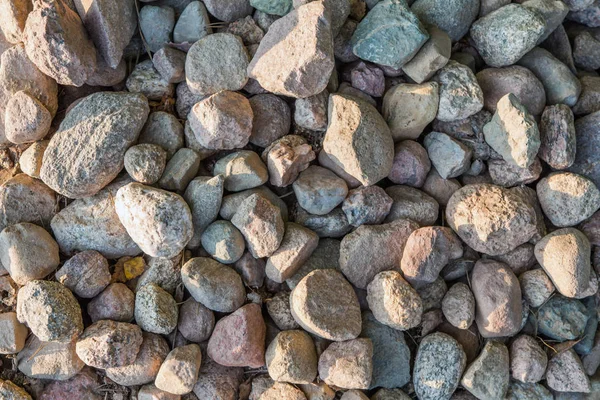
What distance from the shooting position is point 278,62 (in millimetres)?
1701

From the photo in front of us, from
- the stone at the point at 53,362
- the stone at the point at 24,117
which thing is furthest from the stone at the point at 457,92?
the stone at the point at 53,362

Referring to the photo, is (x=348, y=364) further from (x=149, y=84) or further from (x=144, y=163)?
(x=149, y=84)

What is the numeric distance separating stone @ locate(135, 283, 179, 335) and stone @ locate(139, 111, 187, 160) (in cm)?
45

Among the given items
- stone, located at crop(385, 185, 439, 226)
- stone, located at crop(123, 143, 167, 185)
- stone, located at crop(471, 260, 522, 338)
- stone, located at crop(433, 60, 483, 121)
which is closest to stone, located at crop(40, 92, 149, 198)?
stone, located at crop(123, 143, 167, 185)

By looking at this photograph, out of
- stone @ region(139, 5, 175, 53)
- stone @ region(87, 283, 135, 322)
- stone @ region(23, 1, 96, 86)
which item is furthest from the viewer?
stone @ region(139, 5, 175, 53)

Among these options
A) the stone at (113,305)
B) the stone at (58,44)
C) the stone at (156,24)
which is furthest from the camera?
the stone at (156,24)

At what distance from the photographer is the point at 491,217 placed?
174cm

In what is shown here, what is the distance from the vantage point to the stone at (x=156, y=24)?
1825 millimetres

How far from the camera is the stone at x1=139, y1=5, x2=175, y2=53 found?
1.83 meters

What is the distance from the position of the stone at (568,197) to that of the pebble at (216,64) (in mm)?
1097

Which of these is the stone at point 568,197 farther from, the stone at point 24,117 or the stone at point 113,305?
the stone at point 24,117

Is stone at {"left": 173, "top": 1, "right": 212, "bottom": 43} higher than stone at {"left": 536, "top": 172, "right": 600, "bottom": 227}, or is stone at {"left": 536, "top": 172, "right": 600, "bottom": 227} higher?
stone at {"left": 173, "top": 1, "right": 212, "bottom": 43}

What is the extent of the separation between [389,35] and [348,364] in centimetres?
106

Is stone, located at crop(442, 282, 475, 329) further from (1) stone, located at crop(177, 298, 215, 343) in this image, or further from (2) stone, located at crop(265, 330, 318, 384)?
(1) stone, located at crop(177, 298, 215, 343)
